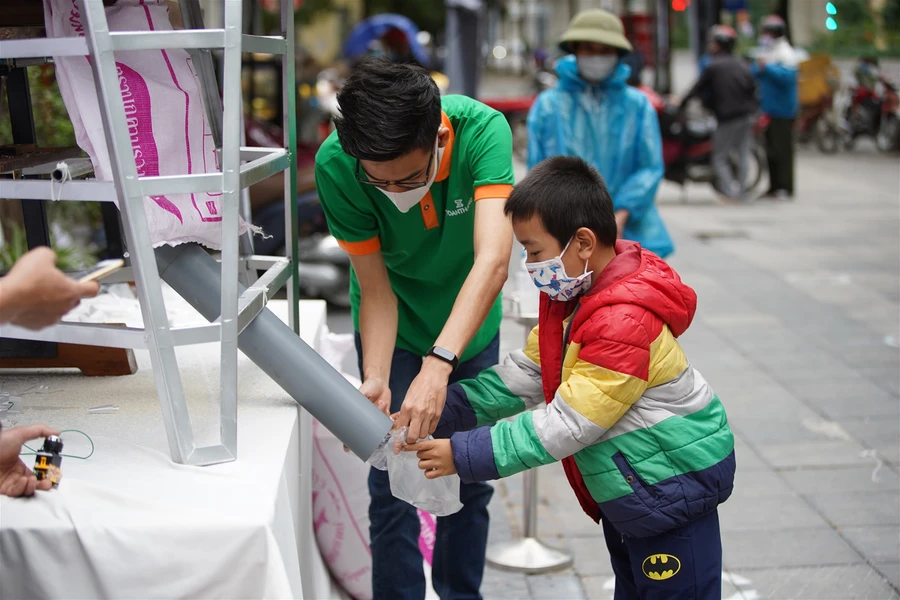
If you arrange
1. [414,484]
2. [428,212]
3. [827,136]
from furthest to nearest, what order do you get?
[827,136], [428,212], [414,484]

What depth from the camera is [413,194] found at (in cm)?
228

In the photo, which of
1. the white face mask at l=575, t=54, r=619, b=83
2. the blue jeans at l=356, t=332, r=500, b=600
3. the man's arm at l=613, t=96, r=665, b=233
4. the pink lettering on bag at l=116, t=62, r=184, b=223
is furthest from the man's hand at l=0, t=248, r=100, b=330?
the white face mask at l=575, t=54, r=619, b=83

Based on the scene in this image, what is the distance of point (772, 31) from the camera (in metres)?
11.0

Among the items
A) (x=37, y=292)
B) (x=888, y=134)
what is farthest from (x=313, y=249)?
(x=888, y=134)

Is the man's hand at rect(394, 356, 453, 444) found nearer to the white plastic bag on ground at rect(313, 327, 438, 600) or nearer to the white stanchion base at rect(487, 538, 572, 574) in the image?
the white plastic bag on ground at rect(313, 327, 438, 600)

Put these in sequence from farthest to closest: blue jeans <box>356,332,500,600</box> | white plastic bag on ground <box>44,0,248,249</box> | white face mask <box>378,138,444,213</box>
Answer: blue jeans <box>356,332,500,600</box> < white face mask <box>378,138,444,213</box> < white plastic bag on ground <box>44,0,248,249</box>

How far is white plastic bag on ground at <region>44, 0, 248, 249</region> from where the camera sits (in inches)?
74.0

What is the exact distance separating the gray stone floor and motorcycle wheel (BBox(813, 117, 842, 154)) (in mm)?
5904

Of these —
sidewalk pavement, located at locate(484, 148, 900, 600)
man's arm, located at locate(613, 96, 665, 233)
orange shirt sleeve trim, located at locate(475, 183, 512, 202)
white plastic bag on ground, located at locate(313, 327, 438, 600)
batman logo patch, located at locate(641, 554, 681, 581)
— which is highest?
orange shirt sleeve trim, located at locate(475, 183, 512, 202)

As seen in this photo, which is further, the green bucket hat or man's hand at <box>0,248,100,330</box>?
the green bucket hat

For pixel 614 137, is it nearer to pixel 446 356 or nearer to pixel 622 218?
pixel 622 218

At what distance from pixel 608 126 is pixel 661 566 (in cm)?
256

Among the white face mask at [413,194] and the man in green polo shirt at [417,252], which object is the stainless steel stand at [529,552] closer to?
the man in green polo shirt at [417,252]

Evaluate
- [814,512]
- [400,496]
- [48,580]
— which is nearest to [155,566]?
[48,580]
